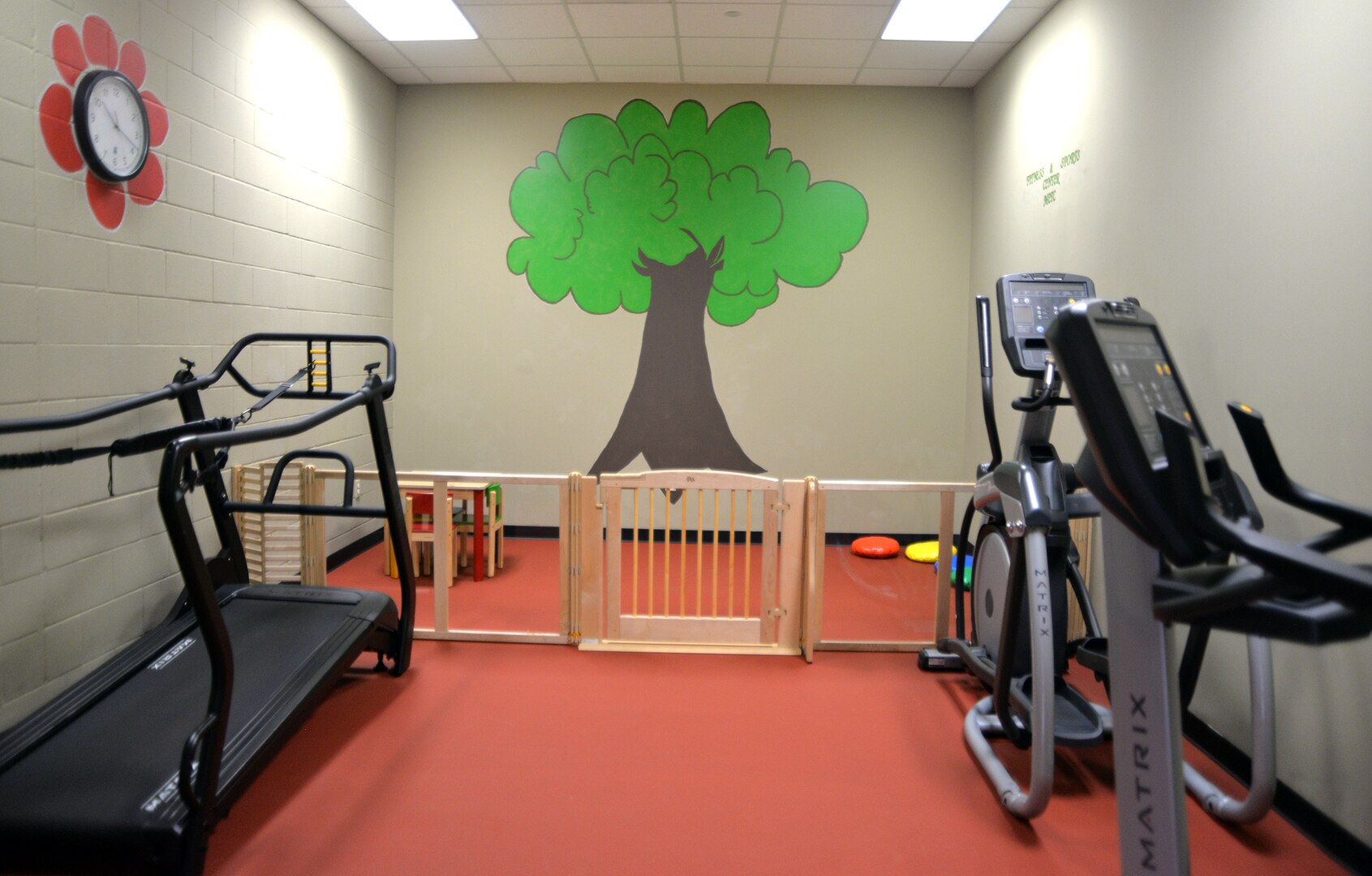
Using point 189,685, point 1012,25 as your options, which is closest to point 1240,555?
point 189,685

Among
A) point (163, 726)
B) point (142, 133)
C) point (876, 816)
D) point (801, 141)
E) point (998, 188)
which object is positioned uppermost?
point (801, 141)

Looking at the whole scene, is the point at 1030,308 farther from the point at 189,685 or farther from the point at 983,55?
the point at 189,685

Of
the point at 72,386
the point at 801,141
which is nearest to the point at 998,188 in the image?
the point at 801,141

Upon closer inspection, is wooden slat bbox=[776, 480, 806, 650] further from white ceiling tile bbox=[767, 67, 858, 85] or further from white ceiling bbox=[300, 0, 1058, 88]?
white ceiling tile bbox=[767, 67, 858, 85]

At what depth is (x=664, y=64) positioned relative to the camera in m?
5.25

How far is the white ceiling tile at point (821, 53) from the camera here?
481 centimetres

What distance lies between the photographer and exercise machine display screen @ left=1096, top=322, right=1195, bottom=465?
1.20 m

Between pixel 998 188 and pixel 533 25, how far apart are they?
290 cm

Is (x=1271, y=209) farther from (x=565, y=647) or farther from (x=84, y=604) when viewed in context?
(x=84, y=604)

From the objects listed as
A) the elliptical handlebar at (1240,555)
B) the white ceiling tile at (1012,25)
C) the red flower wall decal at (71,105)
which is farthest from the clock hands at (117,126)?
the white ceiling tile at (1012,25)

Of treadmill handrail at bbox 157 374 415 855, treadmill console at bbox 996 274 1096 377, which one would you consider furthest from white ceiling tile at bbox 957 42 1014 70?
treadmill handrail at bbox 157 374 415 855

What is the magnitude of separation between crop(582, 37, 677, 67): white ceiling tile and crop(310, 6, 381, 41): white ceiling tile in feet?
3.99

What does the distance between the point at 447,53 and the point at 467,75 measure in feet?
1.35

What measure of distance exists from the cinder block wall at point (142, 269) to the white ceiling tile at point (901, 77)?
10.5ft
